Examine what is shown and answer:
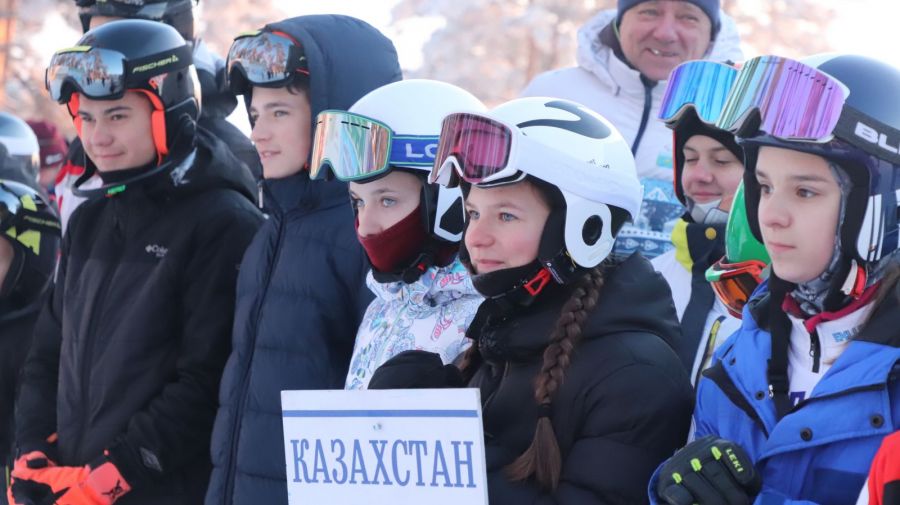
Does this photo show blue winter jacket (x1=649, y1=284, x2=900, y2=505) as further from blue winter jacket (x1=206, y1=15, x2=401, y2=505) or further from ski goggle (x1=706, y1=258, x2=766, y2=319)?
blue winter jacket (x1=206, y1=15, x2=401, y2=505)

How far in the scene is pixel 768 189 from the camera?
10.9 feet

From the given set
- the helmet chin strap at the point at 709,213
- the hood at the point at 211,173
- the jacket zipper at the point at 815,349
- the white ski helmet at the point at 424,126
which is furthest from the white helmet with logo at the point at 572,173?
the hood at the point at 211,173

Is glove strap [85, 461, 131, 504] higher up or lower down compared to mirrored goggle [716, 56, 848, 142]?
lower down

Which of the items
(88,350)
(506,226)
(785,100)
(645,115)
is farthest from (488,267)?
(645,115)

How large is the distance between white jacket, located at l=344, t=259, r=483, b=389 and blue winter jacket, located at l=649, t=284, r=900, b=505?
3.88 ft

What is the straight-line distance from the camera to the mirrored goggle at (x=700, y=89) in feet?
12.1

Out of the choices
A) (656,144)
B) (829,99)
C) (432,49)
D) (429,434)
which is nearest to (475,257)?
(429,434)

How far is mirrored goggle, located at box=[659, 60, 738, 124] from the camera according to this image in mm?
3684

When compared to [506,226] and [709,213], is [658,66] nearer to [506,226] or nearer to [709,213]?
[709,213]

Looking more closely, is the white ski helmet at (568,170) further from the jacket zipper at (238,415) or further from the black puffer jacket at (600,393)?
the jacket zipper at (238,415)

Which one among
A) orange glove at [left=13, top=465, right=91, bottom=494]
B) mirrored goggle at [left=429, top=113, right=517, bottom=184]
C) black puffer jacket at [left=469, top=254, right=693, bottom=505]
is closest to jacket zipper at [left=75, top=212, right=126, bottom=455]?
orange glove at [left=13, top=465, right=91, bottom=494]

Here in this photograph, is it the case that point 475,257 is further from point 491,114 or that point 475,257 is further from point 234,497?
point 234,497

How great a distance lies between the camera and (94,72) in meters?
5.66

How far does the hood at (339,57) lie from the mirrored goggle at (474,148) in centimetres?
141
